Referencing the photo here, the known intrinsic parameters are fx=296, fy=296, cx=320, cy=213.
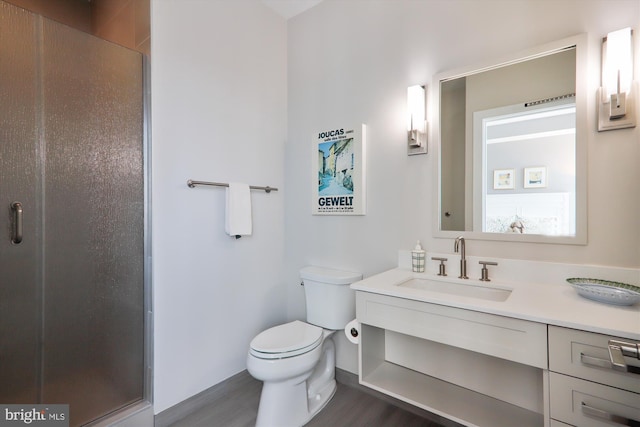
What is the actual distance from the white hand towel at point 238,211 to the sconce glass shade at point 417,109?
3.74 ft

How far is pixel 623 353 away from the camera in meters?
0.73

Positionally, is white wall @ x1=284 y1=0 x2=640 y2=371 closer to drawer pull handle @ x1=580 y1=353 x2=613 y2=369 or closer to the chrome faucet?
the chrome faucet

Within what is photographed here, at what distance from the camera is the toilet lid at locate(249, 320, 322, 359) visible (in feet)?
5.04

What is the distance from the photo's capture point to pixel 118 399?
1.59 metres

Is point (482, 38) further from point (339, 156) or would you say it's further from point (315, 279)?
point (315, 279)

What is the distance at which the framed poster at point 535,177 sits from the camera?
1.40 metres

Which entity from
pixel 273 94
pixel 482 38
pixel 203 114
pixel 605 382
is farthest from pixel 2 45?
pixel 605 382

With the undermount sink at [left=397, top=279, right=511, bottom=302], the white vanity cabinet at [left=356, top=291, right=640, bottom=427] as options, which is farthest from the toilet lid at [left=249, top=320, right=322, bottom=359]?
the undermount sink at [left=397, top=279, right=511, bottom=302]

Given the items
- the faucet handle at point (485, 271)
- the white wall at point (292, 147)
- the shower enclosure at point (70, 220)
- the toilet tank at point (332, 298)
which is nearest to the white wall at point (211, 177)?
the white wall at point (292, 147)

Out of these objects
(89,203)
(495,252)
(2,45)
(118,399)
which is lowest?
(118,399)

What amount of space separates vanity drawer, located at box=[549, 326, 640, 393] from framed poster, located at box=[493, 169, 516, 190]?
75 cm

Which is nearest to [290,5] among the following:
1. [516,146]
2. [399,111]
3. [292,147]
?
[292,147]

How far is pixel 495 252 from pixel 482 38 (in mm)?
1113

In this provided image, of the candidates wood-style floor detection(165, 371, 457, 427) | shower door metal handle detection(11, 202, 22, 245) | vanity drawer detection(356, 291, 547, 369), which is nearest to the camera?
vanity drawer detection(356, 291, 547, 369)
